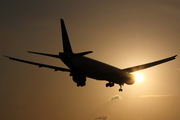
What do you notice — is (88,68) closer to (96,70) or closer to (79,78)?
(96,70)

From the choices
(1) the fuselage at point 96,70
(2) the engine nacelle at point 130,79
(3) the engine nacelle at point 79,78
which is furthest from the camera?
(2) the engine nacelle at point 130,79

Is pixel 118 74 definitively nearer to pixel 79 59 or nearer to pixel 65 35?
pixel 79 59

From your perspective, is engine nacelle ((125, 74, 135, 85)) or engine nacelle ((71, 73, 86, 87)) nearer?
engine nacelle ((71, 73, 86, 87))

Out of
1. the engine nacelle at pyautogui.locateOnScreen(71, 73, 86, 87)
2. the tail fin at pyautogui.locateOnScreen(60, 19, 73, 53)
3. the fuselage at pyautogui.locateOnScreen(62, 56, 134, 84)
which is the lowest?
the engine nacelle at pyautogui.locateOnScreen(71, 73, 86, 87)

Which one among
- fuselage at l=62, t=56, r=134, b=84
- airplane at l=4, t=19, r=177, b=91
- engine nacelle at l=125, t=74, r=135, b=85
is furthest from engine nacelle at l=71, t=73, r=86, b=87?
engine nacelle at l=125, t=74, r=135, b=85

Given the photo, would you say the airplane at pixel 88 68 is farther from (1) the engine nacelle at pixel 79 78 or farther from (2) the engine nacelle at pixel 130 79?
(2) the engine nacelle at pixel 130 79

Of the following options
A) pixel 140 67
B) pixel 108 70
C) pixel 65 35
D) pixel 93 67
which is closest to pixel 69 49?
pixel 65 35

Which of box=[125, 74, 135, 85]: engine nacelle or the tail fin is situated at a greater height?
the tail fin

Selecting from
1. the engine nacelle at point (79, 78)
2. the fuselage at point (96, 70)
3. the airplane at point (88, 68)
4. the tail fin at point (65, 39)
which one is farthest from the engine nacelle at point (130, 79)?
the tail fin at point (65, 39)

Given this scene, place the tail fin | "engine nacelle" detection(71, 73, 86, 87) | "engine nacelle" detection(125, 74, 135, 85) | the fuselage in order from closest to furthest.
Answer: the fuselage, the tail fin, "engine nacelle" detection(71, 73, 86, 87), "engine nacelle" detection(125, 74, 135, 85)

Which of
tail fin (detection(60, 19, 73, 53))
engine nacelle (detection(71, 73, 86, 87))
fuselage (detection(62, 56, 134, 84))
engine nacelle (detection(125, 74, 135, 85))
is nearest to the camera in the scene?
fuselage (detection(62, 56, 134, 84))

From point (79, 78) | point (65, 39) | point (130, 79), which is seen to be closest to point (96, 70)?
point (79, 78)

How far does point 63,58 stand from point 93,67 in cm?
654

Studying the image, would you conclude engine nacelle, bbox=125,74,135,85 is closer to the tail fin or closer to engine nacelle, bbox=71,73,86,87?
engine nacelle, bbox=71,73,86,87
